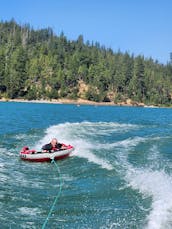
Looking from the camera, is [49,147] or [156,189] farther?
[49,147]

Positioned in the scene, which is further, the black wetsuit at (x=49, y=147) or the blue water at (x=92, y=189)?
the black wetsuit at (x=49, y=147)

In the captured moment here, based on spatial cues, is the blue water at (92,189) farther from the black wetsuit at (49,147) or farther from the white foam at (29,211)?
the black wetsuit at (49,147)

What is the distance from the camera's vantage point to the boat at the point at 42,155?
26484 millimetres

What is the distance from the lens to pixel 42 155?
1058 inches

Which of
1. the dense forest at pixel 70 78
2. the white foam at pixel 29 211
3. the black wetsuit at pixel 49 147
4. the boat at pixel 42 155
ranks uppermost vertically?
the dense forest at pixel 70 78

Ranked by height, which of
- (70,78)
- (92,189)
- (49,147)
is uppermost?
(70,78)

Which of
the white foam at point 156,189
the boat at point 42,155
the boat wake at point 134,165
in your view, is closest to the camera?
the white foam at point 156,189

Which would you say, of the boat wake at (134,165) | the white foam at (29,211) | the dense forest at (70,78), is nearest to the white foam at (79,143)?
the boat wake at (134,165)

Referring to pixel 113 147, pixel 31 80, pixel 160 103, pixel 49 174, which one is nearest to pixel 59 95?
pixel 31 80

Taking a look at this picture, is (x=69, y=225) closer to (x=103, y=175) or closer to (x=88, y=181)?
(x=88, y=181)

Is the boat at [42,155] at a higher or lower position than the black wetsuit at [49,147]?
lower

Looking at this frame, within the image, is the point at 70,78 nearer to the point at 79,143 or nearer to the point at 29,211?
the point at 79,143

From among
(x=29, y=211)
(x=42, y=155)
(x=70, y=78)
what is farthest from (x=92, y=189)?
(x=70, y=78)

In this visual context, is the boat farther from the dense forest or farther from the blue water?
the dense forest
